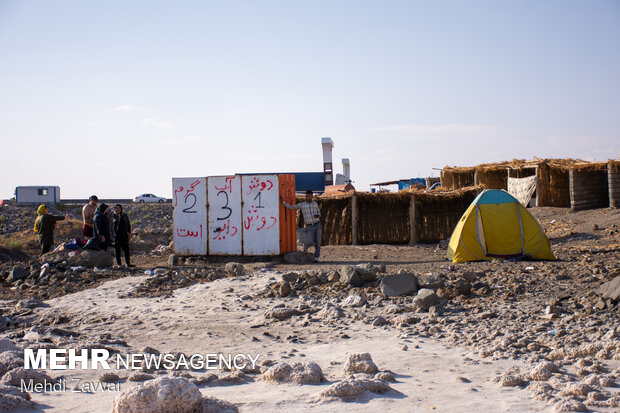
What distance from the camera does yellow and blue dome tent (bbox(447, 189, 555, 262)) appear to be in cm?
1164

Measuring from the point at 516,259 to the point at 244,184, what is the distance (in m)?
5.98

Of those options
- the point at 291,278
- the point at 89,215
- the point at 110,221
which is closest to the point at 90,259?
the point at 110,221

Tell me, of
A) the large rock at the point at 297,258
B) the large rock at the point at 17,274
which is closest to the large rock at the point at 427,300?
the large rock at the point at 297,258

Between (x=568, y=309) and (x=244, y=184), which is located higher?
(x=244, y=184)

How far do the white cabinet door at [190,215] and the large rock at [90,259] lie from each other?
1635mm

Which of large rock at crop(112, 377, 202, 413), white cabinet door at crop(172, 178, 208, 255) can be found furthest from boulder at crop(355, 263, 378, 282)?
large rock at crop(112, 377, 202, 413)

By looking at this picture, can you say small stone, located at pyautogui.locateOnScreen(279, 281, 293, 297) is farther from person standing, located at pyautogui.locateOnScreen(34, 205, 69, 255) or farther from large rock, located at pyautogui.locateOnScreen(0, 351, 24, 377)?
person standing, located at pyautogui.locateOnScreen(34, 205, 69, 255)

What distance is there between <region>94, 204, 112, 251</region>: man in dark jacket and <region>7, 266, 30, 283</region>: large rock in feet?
5.54

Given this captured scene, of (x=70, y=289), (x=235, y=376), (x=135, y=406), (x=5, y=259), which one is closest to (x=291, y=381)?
(x=235, y=376)

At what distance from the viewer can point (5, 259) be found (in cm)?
1623

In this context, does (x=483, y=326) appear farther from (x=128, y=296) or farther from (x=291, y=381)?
(x=128, y=296)

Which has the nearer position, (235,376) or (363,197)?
(235,376)

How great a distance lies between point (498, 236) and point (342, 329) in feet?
19.8

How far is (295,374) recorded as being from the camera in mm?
4727
